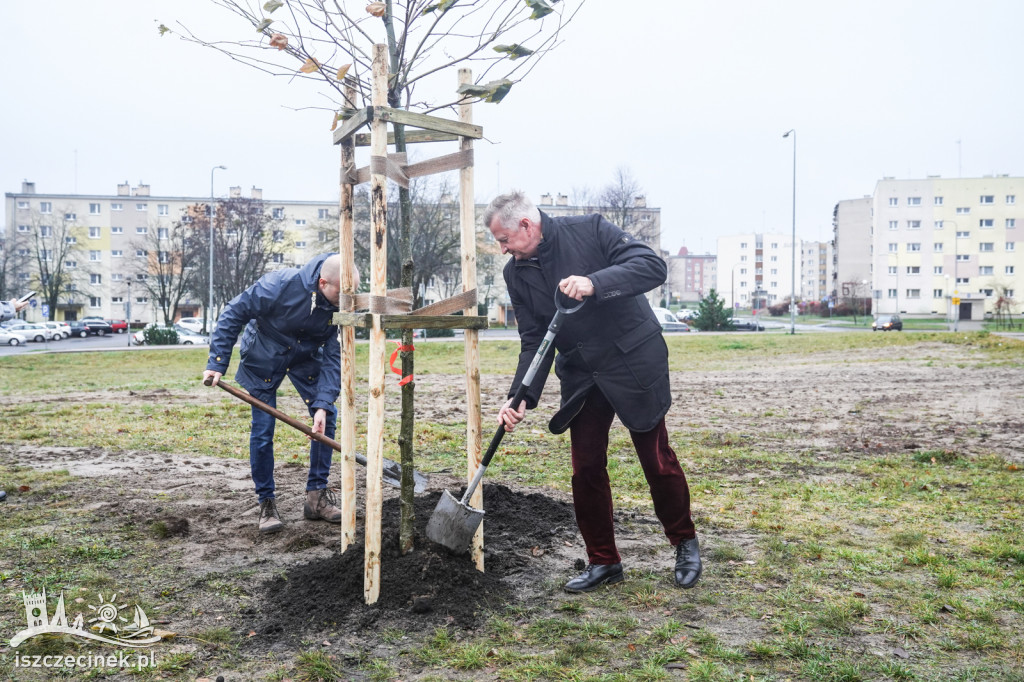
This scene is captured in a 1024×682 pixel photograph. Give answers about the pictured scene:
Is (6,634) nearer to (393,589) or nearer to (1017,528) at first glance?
(393,589)

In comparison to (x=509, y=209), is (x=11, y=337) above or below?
below

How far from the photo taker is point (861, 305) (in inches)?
2746

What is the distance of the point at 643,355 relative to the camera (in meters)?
3.54

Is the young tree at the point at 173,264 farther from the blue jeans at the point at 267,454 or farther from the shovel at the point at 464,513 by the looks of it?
the shovel at the point at 464,513

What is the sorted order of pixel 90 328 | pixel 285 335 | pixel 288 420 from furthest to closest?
pixel 90 328 < pixel 285 335 < pixel 288 420

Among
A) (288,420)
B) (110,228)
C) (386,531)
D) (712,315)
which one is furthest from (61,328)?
(386,531)

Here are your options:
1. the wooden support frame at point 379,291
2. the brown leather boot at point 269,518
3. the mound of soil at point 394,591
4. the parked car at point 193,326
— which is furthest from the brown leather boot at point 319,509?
the parked car at point 193,326

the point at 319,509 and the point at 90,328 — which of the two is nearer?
the point at 319,509

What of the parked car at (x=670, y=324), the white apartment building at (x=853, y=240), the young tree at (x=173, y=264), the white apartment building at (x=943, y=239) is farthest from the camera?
the white apartment building at (x=853, y=240)

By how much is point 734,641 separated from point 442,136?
2693 millimetres

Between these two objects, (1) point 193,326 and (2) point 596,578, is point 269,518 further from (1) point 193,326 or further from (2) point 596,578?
Answer: (1) point 193,326

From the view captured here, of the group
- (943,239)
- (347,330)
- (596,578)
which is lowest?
(596,578)

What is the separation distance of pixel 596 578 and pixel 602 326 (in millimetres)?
Answer: 1246

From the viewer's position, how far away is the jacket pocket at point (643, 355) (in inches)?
138
